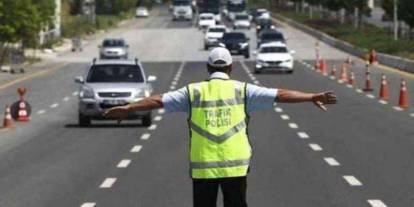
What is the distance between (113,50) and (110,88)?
45896 millimetres

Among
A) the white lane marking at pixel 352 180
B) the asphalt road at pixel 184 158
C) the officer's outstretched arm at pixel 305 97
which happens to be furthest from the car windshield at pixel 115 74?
the officer's outstretched arm at pixel 305 97

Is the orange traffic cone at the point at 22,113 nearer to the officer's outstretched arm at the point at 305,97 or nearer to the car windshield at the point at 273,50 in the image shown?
the officer's outstretched arm at the point at 305,97

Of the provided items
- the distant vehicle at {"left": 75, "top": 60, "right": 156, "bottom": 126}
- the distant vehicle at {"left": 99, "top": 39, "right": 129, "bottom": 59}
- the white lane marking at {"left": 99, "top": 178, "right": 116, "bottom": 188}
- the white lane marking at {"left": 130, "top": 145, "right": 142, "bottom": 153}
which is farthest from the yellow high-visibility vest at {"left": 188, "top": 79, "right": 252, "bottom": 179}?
the distant vehicle at {"left": 99, "top": 39, "right": 129, "bottom": 59}

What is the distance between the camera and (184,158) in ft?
67.7

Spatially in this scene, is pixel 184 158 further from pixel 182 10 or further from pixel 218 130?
pixel 182 10

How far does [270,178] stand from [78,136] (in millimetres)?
9232

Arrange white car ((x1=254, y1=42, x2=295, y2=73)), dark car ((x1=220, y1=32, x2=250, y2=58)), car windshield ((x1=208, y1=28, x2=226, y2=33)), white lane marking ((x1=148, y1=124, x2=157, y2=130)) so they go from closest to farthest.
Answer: white lane marking ((x1=148, y1=124, x2=157, y2=130)), white car ((x1=254, y1=42, x2=295, y2=73)), dark car ((x1=220, y1=32, x2=250, y2=58)), car windshield ((x1=208, y1=28, x2=226, y2=33))

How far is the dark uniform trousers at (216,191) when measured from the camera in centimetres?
799

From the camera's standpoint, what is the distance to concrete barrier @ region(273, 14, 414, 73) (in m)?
55.7

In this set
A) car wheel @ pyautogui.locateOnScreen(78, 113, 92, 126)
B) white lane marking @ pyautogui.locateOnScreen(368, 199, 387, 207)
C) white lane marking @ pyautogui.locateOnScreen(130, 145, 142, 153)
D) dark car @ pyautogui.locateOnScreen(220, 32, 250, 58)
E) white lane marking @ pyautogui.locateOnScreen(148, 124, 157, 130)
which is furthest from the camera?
dark car @ pyautogui.locateOnScreen(220, 32, 250, 58)

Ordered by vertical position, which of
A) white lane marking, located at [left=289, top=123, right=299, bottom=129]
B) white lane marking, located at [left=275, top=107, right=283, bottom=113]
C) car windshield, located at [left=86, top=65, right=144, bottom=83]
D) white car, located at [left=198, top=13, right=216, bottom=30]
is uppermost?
car windshield, located at [left=86, top=65, right=144, bottom=83]

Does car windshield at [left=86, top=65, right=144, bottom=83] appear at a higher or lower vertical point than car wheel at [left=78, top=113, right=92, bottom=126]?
higher

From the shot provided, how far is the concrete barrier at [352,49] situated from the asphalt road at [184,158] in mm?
14503

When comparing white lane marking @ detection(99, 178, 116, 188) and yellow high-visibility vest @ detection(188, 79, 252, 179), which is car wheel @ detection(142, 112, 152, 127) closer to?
white lane marking @ detection(99, 178, 116, 188)
